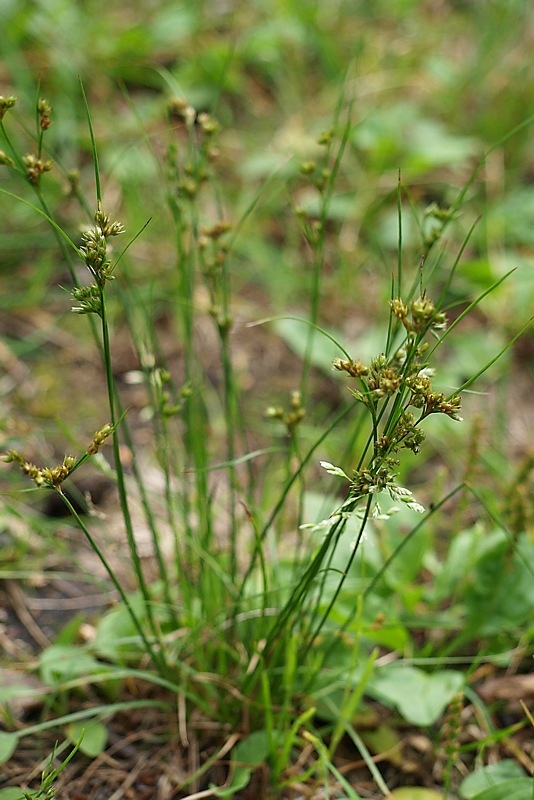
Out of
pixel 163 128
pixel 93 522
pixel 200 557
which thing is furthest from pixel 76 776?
pixel 163 128

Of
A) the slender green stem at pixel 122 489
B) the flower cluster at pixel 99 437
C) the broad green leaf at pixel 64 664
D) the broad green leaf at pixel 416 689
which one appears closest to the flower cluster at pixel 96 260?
the slender green stem at pixel 122 489

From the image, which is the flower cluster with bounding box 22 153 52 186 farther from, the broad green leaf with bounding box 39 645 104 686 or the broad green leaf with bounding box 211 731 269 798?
the broad green leaf with bounding box 211 731 269 798

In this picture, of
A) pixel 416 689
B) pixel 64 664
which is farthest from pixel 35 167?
pixel 416 689

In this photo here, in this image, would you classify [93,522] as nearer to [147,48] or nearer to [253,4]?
[147,48]

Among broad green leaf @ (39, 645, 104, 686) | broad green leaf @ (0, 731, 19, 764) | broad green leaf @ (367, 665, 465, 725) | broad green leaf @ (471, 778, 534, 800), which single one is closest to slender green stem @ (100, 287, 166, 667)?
broad green leaf @ (39, 645, 104, 686)

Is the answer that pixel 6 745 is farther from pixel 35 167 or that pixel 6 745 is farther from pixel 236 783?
pixel 35 167

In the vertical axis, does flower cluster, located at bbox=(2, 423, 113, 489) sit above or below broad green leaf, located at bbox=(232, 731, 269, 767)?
above
